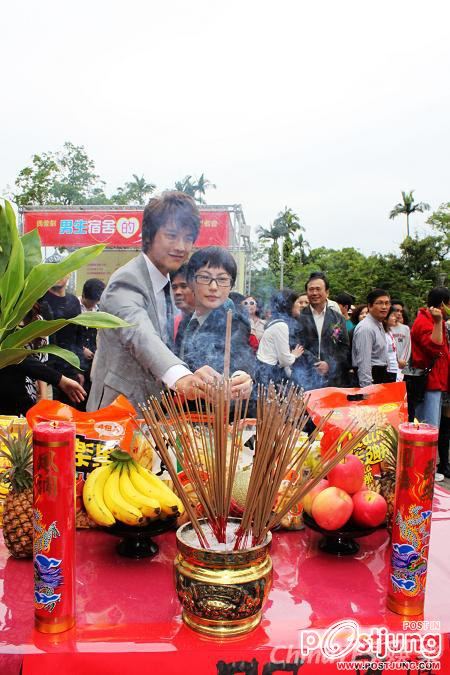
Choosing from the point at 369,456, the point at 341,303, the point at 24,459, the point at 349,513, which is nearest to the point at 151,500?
the point at 24,459

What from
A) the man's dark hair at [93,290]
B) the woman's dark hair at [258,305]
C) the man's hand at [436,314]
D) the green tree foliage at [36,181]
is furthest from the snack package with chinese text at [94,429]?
the green tree foliage at [36,181]

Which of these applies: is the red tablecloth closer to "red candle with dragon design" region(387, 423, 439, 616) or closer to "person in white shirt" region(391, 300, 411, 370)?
"red candle with dragon design" region(387, 423, 439, 616)

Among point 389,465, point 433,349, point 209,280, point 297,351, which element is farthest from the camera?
point 433,349

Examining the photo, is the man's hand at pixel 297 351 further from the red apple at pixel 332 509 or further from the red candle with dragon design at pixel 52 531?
the red candle with dragon design at pixel 52 531

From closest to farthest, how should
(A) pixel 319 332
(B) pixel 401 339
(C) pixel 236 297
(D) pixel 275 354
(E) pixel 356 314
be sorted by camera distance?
(C) pixel 236 297
(D) pixel 275 354
(A) pixel 319 332
(B) pixel 401 339
(E) pixel 356 314

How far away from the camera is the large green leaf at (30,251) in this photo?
4.68 feet

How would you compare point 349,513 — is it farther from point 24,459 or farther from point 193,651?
point 24,459

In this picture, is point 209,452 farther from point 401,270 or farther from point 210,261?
point 401,270

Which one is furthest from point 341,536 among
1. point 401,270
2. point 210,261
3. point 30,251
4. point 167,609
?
point 401,270

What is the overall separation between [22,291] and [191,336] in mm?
1274

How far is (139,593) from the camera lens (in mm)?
1021

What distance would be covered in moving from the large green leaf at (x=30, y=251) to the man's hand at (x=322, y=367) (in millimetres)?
2663

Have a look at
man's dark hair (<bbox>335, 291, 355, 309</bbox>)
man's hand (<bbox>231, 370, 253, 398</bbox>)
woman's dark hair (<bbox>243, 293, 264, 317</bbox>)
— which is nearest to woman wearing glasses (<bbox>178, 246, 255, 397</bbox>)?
man's hand (<bbox>231, 370, 253, 398</bbox>)

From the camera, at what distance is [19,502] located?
1154mm
